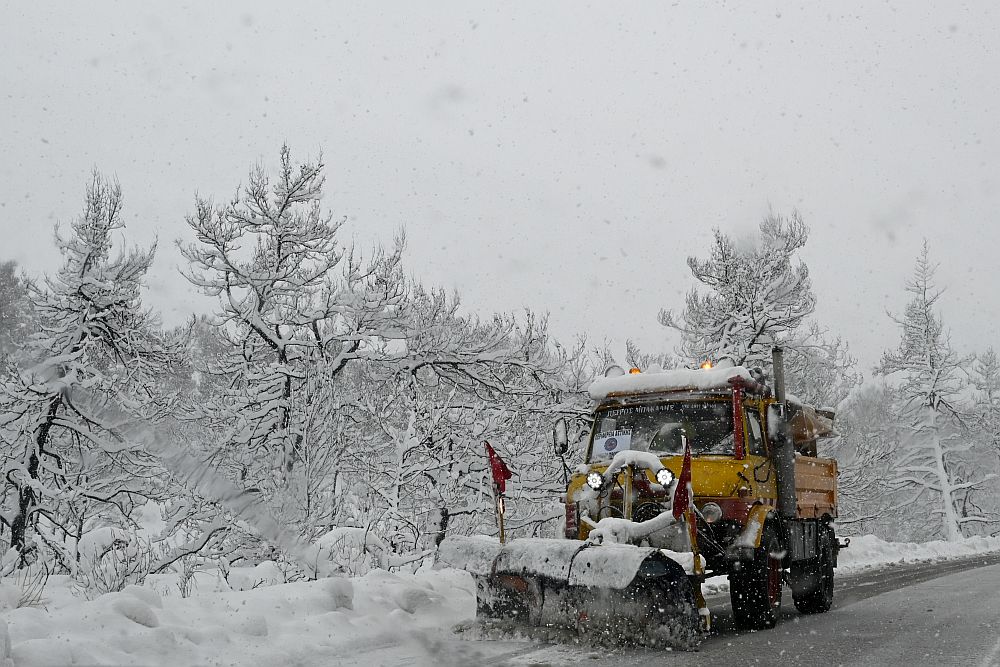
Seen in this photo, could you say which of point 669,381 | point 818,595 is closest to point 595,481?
point 669,381

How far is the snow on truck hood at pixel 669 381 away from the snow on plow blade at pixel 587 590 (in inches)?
80.4

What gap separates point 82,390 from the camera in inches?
541

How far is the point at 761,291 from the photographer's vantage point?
2486 centimetres

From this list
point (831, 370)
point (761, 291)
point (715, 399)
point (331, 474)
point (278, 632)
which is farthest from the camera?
point (831, 370)

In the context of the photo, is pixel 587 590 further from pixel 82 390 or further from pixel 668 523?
pixel 82 390

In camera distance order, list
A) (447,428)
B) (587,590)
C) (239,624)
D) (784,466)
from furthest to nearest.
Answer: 1. (447,428)
2. (784,466)
3. (587,590)
4. (239,624)

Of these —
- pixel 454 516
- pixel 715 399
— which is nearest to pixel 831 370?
pixel 454 516

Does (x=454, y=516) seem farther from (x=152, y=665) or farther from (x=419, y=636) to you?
(x=152, y=665)

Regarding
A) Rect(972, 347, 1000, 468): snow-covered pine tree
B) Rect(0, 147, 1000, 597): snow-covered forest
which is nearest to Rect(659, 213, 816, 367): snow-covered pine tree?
Rect(0, 147, 1000, 597): snow-covered forest

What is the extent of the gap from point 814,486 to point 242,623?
7.02m

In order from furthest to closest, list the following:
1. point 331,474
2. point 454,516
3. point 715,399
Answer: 1. point 454,516
2. point 331,474
3. point 715,399

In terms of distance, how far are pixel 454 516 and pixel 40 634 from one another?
11.8 m

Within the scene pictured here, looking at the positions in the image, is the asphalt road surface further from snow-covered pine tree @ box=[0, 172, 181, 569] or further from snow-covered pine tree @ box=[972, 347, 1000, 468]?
snow-covered pine tree @ box=[972, 347, 1000, 468]

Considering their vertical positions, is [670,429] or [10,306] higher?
[10,306]
